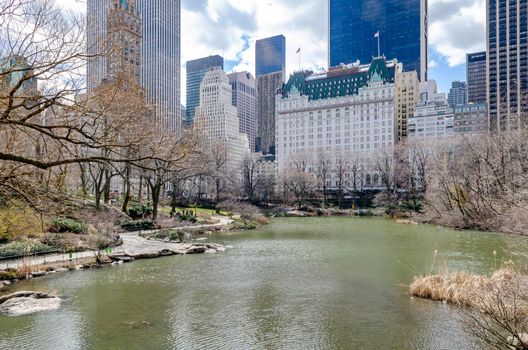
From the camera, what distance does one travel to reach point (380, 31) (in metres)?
173

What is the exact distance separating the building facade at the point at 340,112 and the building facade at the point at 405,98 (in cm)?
796

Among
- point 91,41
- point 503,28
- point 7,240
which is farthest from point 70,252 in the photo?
point 503,28

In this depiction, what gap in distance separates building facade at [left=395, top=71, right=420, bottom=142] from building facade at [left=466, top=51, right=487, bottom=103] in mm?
37847

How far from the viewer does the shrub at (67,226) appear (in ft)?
74.9

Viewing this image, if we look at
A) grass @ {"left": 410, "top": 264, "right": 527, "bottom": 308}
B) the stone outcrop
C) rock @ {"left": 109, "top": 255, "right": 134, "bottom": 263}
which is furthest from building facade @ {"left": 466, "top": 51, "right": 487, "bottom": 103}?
the stone outcrop

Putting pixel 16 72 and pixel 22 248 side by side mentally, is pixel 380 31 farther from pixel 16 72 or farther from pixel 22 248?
pixel 16 72

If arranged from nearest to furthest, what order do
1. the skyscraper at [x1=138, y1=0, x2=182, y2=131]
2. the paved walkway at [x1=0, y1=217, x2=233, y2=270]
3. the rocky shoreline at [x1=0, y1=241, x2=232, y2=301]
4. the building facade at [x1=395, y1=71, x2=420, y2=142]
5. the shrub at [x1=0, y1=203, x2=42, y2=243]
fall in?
the shrub at [x1=0, y1=203, x2=42, y2=243], the rocky shoreline at [x1=0, y1=241, x2=232, y2=301], the paved walkway at [x1=0, y1=217, x2=233, y2=270], the skyscraper at [x1=138, y1=0, x2=182, y2=131], the building facade at [x1=395, y1=71, x2=420, y2=142]

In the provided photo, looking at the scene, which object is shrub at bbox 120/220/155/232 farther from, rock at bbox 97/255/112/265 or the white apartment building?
the white apartment building

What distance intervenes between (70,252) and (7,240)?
2798mm

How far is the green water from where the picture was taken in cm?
984

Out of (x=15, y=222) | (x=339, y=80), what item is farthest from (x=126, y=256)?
(x=339, y=80)

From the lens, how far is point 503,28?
364 feet

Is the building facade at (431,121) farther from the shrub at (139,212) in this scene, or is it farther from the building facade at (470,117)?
the shrub at (139,212)

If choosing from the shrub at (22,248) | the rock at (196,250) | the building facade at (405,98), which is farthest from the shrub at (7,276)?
the building facade at (405,98)
